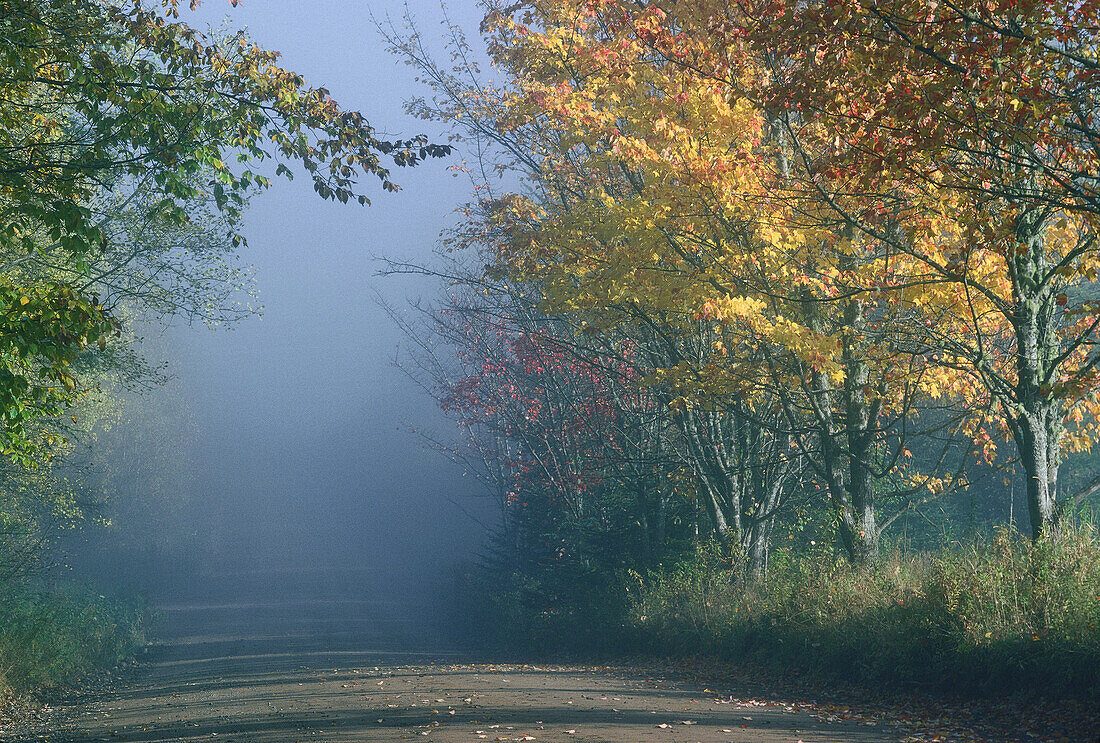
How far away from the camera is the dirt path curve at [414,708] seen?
26.3ft

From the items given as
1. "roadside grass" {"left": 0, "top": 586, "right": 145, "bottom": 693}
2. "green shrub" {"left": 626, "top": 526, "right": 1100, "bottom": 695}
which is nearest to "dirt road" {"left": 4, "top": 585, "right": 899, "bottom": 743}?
"roadside grass" {"left": 0, "top": 586, "right": 145, "bottom": 693}

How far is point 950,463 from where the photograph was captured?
32.4 m

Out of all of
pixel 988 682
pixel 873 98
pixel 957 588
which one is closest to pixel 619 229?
pixel 873 98

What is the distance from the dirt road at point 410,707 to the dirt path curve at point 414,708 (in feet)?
0.07

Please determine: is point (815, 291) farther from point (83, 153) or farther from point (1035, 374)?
point (83, 153)

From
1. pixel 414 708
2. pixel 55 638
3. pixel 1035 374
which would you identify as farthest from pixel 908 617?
pixel 55 638

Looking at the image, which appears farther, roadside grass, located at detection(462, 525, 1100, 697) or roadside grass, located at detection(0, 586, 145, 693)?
roadside grass, located at detection(0, 586, 145, 693)

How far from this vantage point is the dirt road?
8.05 meters

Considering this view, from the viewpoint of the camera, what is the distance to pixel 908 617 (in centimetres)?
995

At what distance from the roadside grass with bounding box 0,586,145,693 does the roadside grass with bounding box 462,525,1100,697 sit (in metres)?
11.3

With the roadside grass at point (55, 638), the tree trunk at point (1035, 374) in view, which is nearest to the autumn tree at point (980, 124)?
the tree trunk at point (1035, 374)

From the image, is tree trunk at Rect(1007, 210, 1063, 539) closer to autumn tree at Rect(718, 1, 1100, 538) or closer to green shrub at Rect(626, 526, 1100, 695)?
autumn tree at Rect(718, 1, 1100, 538)

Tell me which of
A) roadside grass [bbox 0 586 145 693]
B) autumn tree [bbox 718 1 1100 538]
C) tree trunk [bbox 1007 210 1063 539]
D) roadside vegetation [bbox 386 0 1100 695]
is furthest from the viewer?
roadside grass [bbox 0 586 145 693]

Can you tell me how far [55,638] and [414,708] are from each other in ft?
35.3
